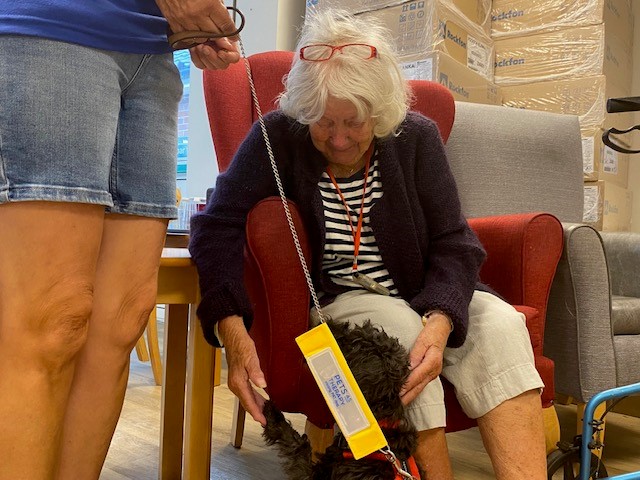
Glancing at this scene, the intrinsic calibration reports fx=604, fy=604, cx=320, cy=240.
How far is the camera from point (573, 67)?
259 centimetres

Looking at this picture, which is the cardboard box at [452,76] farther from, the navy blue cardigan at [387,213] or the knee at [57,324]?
the knee at [57,324]

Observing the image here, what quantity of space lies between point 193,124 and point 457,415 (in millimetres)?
2805

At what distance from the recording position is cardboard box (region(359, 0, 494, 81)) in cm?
242

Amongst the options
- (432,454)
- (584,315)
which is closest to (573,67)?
(584,315)

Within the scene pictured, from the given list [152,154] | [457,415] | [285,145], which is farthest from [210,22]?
[457,415]

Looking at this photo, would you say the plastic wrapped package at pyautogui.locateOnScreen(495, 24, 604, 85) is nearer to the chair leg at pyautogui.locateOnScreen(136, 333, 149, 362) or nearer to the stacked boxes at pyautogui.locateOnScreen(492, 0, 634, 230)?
the stacked boxes at pyautogui.locateOnScreen(492, 0, 634, 230)

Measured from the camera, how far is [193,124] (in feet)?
11.7

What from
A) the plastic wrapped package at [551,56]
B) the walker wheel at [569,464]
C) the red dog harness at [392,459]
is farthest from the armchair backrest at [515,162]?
the red dog harness at [392,459]

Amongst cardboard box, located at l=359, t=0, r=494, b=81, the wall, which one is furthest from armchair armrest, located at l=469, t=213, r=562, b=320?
the wall

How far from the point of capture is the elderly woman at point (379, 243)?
105cm

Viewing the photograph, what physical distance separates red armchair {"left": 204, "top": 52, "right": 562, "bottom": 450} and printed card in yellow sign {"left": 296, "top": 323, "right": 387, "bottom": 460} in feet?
0.68

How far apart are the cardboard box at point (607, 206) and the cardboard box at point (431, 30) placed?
73 centimetres

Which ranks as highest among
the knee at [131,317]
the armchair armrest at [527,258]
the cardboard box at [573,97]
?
the cardboard box at [573,97]

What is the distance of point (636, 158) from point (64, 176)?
3.19m
